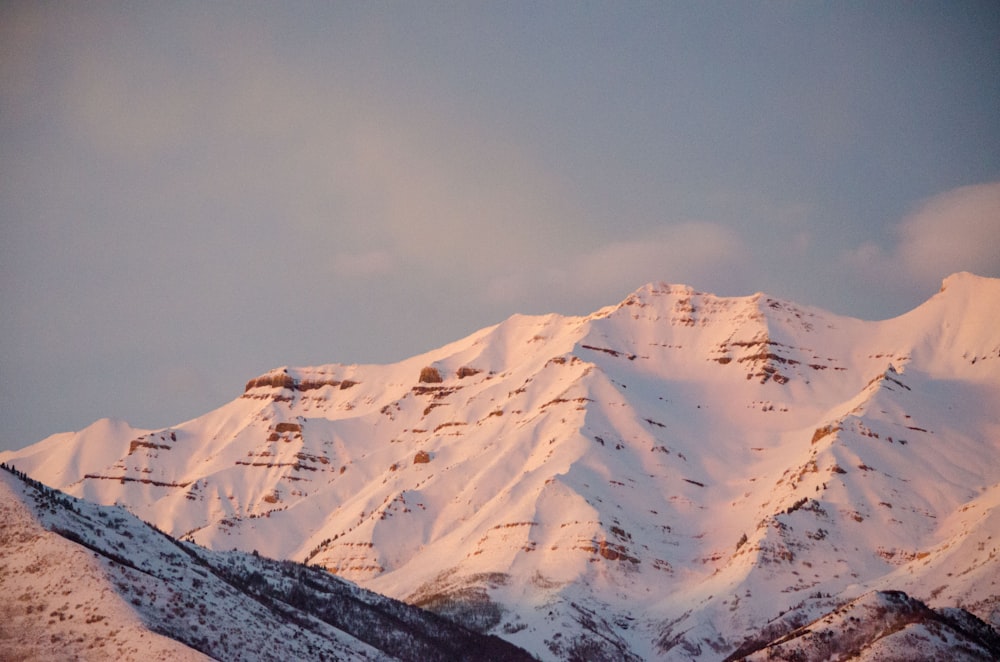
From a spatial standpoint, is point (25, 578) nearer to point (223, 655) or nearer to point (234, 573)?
point (223, 655)

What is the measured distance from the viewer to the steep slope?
105 m

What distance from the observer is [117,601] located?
109 metres

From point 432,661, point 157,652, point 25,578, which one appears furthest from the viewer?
point 432,661

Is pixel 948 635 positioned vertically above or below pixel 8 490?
below

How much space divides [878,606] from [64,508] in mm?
92573

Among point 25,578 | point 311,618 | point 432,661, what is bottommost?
point 432,661

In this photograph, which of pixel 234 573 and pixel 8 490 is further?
pixel 234 573

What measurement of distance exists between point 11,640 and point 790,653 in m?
85.4

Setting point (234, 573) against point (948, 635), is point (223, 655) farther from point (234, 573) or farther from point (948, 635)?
point (948, 635)

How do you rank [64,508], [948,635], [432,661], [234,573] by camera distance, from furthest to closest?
[432,661]
[234,573]
[948,635]
[64,508]

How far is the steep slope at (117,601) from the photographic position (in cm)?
10462

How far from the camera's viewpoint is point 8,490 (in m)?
124

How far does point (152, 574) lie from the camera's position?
12356 cm

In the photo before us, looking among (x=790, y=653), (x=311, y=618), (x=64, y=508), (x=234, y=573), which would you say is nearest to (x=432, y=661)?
(x=234, y=573)
